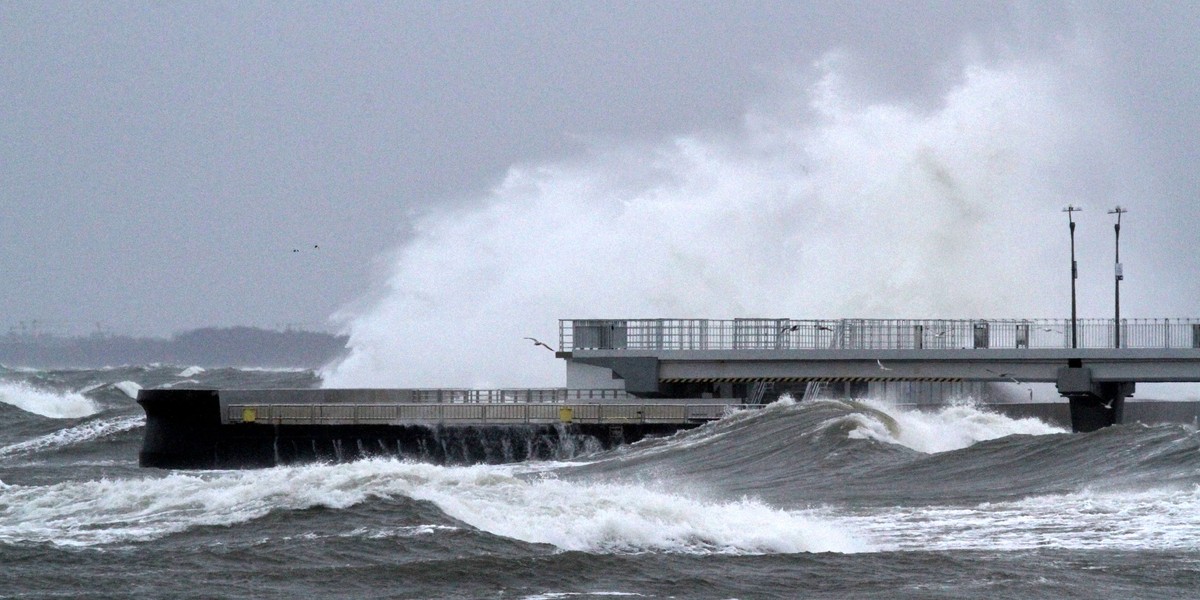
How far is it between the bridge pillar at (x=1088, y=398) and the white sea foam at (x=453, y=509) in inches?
645

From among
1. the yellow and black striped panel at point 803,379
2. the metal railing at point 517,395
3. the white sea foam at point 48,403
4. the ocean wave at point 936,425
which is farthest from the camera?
the white sea foam at point 48,403

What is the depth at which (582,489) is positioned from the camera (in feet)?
69.7

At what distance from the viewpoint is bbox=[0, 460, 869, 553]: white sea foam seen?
18516mm

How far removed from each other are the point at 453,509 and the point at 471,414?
14282 millimetres

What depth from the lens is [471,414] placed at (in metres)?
33.9

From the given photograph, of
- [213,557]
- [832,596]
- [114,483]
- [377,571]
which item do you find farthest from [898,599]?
[114,483]

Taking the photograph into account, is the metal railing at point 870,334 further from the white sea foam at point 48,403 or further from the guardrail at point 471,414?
the white sea foam at point 48,403

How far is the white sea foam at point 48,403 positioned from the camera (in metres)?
60.2

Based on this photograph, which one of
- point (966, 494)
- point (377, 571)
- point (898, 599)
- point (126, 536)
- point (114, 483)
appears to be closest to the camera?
point (898, 599)

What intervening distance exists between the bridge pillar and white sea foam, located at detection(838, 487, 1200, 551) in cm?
1375

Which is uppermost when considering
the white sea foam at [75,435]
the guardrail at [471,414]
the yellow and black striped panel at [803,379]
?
the yellow and black striped panel at [803,379]

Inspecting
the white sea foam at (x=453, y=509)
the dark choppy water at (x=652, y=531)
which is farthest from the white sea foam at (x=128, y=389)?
the white sea foam at (x=453, y=509)

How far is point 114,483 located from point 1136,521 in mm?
13665

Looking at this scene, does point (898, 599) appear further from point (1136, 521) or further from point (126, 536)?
point (126, 536)
